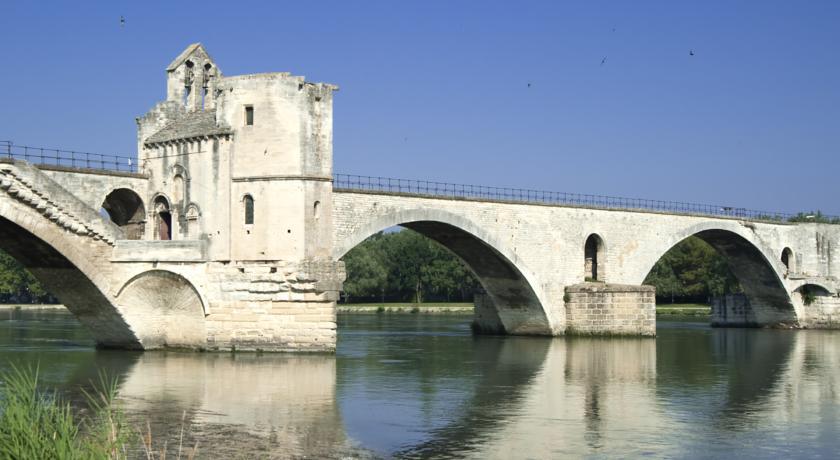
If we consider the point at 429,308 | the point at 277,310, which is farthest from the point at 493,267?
the point at 429,308

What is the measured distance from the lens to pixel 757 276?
6225cm

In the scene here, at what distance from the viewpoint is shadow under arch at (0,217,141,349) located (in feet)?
105

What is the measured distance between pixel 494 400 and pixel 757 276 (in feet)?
136

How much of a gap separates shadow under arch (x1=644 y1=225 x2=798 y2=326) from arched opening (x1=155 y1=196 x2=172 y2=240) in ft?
107

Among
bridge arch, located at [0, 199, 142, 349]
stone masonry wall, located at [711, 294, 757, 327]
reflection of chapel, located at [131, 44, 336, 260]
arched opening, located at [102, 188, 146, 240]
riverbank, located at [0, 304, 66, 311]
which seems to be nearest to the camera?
bridge arch, located at [0, 199, 142, 349]

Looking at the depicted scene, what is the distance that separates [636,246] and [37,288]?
60437 millimetres

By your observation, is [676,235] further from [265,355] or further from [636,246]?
[265,355]

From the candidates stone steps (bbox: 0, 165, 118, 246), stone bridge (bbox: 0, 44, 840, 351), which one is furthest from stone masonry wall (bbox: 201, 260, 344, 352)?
stone steps (bbox: 0, 165, 118, 246)

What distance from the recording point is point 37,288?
9394 centimetres

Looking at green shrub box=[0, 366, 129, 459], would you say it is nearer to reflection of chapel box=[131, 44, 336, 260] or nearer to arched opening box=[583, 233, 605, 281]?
reflection of chapel box=[131, 44, 336, 260]

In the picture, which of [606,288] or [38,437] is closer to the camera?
[38,437]

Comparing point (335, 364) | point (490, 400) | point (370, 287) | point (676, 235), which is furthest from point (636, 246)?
point (370, 287)

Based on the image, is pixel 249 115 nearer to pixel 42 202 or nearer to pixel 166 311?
pixel 166 311

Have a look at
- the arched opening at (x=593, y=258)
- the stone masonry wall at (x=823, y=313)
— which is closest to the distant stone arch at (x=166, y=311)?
the arched opening at (x=593, y=258)
